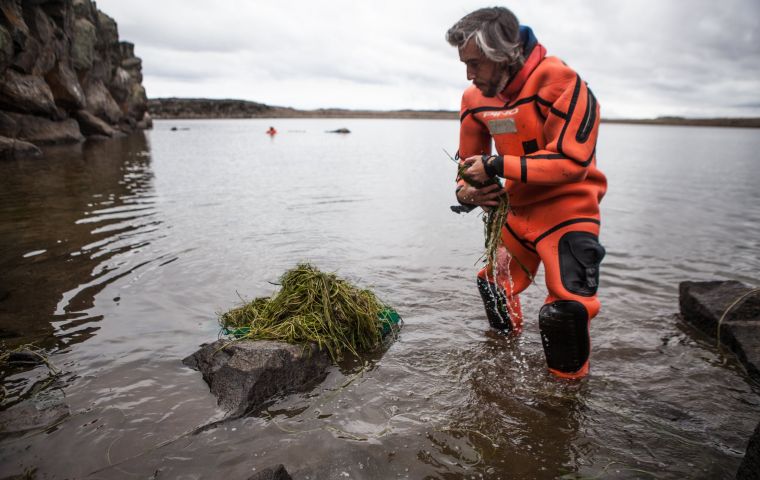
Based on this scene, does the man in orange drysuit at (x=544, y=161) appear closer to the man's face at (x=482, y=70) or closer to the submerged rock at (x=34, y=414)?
the man's face at (x=482, y=70)

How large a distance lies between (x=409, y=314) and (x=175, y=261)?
4375mm

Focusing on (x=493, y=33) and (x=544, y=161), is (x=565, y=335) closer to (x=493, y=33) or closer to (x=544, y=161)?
(x=544, y=161)

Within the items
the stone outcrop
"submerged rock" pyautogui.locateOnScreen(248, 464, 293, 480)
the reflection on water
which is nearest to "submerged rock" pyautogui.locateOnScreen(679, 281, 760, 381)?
the stone outcrop

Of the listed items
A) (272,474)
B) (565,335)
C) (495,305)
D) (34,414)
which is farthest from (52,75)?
(565,335)

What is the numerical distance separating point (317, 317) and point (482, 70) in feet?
9.51

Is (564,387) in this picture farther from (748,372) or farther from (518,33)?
(518,33)

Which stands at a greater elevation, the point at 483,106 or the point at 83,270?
the point at 483,106

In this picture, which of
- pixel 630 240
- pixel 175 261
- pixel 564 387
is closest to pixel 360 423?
pixel 564 387

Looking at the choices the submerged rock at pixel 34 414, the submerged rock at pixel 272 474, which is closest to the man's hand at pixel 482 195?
the submerged rock at pixel 272 474

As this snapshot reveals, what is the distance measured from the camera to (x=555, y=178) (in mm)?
3504

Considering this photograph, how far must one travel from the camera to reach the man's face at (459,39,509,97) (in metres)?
3.62

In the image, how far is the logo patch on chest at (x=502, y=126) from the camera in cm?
386

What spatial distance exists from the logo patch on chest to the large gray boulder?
8.80 ft

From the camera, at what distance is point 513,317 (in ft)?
17.2
